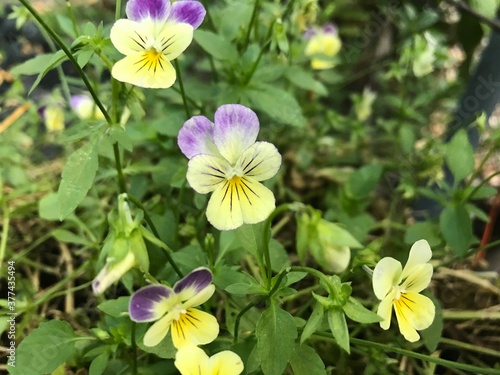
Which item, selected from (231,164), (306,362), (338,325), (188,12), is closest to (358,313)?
(338,325)

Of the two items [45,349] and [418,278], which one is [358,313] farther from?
[45,349]

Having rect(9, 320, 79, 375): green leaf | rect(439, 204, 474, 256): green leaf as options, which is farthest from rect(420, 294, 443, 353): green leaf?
rect(9, 320, 79, 375): green leaf

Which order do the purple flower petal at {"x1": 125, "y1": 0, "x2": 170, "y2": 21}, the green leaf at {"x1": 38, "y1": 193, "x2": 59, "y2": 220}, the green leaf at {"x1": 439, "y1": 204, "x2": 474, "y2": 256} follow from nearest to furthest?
the purple flower petal at {"x1": 125, "y1": 0, "x2": 170, "y2": 21} < the green leaf at {"x1": 439, "y1": 204, "x2": 474, "y2": 256} < the green leaf at {"x1": 38, "y1": 193, "x2": 59, "y2": 220}

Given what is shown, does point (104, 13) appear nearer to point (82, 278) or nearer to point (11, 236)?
point (11, 236)

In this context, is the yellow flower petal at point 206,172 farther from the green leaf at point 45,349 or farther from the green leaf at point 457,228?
the green leaf at point 457,228

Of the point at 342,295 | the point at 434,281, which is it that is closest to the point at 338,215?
the point at 434,281

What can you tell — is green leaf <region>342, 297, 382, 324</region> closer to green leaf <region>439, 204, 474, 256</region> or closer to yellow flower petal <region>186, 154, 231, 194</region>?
yellow flower petal <region>186, 154, 231, 194</region>
